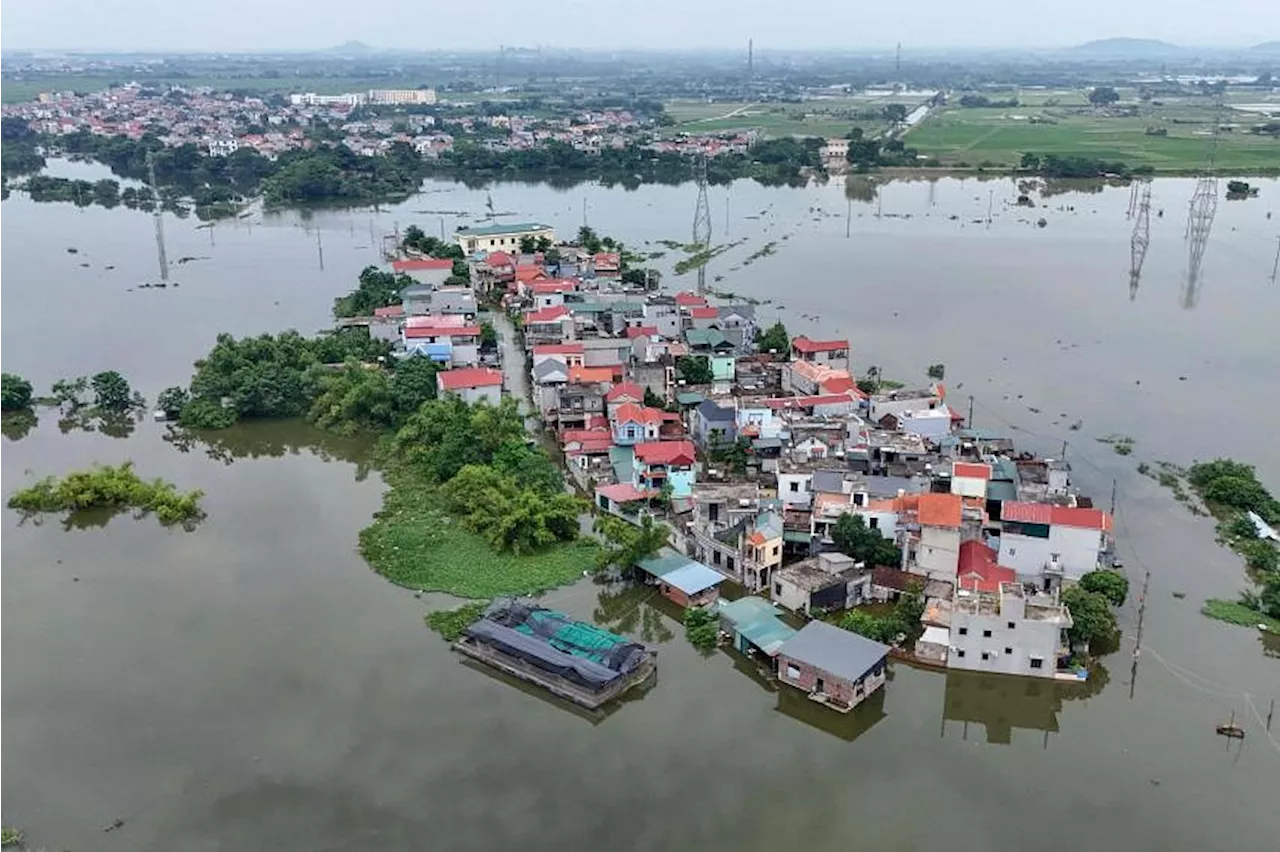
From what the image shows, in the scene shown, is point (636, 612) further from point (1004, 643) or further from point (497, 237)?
point (497, 237)

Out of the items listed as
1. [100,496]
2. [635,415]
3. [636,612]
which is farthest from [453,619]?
[100,496]

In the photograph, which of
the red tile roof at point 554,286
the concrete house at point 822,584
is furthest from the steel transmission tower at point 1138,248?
the concrete house at point 822,584

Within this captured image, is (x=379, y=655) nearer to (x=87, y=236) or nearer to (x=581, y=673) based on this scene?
(x=581, y=673)

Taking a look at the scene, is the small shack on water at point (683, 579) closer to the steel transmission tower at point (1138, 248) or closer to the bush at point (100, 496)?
the bush at point (100, 496)

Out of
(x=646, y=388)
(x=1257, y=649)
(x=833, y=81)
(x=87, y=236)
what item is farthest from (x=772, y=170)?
(x=833, y=81)

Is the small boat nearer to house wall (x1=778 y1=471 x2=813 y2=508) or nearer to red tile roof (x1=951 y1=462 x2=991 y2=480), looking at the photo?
red tile roof (x1=951 y1=462 x2=991 y2=480)
